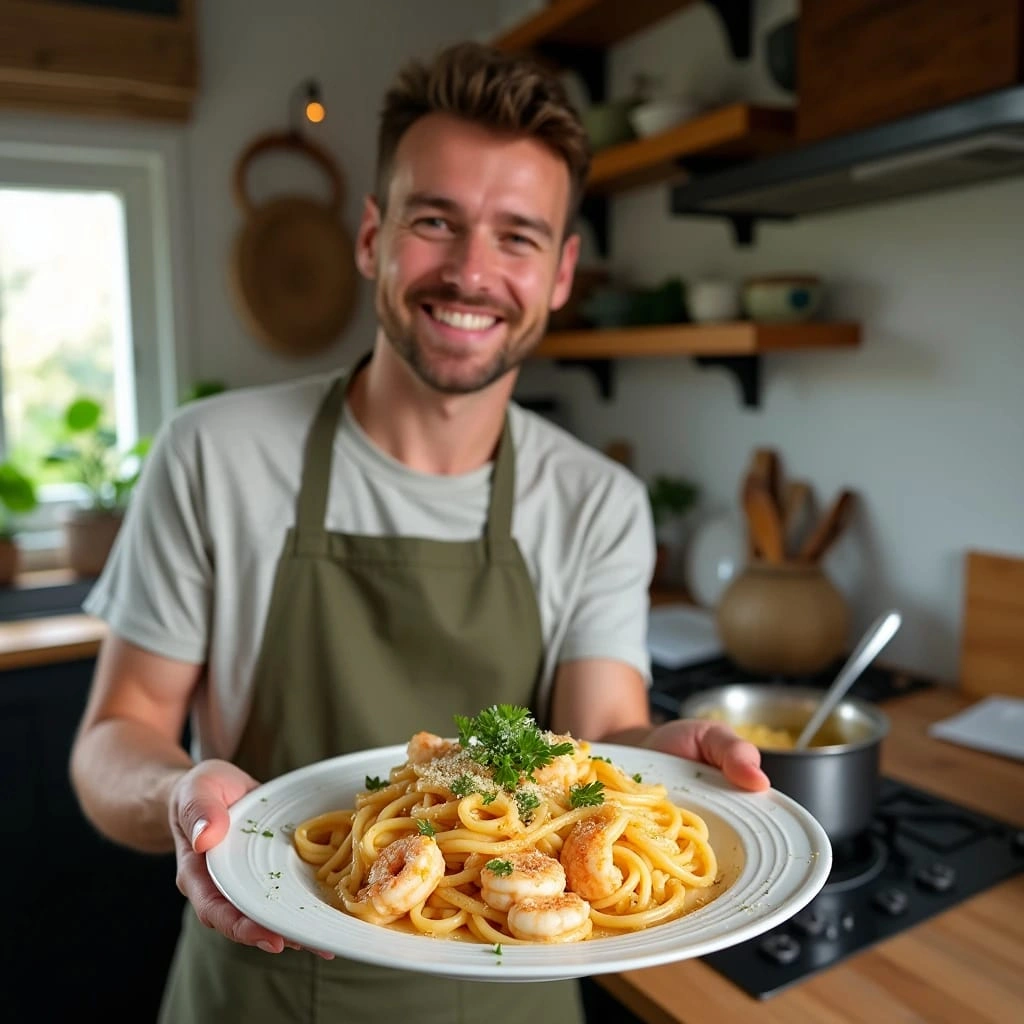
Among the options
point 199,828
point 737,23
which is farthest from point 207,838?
point 737,23

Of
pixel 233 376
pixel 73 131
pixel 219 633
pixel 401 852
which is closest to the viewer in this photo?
pixel 401 852

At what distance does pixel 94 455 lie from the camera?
290cm

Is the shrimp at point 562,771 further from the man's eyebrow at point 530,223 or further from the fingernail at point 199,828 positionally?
the man's eyebrow at point 530,223

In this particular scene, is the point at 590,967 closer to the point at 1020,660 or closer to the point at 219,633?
the point at 219,633

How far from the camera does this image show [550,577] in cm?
145

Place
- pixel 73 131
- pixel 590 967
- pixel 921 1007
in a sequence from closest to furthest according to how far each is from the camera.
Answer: pixel 590 967 → pixel 921 1007 → pixel 73 131

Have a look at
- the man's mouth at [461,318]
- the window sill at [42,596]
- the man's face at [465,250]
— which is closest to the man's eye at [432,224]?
the man's face at [465,250]

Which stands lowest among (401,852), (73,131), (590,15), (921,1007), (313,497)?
(921,1007)

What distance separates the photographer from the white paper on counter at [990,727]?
1740 millimetres

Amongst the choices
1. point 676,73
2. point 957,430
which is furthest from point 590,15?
point 957,430

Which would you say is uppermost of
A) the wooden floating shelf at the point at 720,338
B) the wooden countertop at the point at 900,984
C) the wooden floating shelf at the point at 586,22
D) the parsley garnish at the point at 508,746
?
the wooden floating shelf at the point at 586,22

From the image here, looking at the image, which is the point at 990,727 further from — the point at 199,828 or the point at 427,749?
the point at 199,828

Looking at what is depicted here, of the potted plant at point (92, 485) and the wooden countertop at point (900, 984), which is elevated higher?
the potted plant at point (92, 485)

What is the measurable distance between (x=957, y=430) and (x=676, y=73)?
1.25 metres
